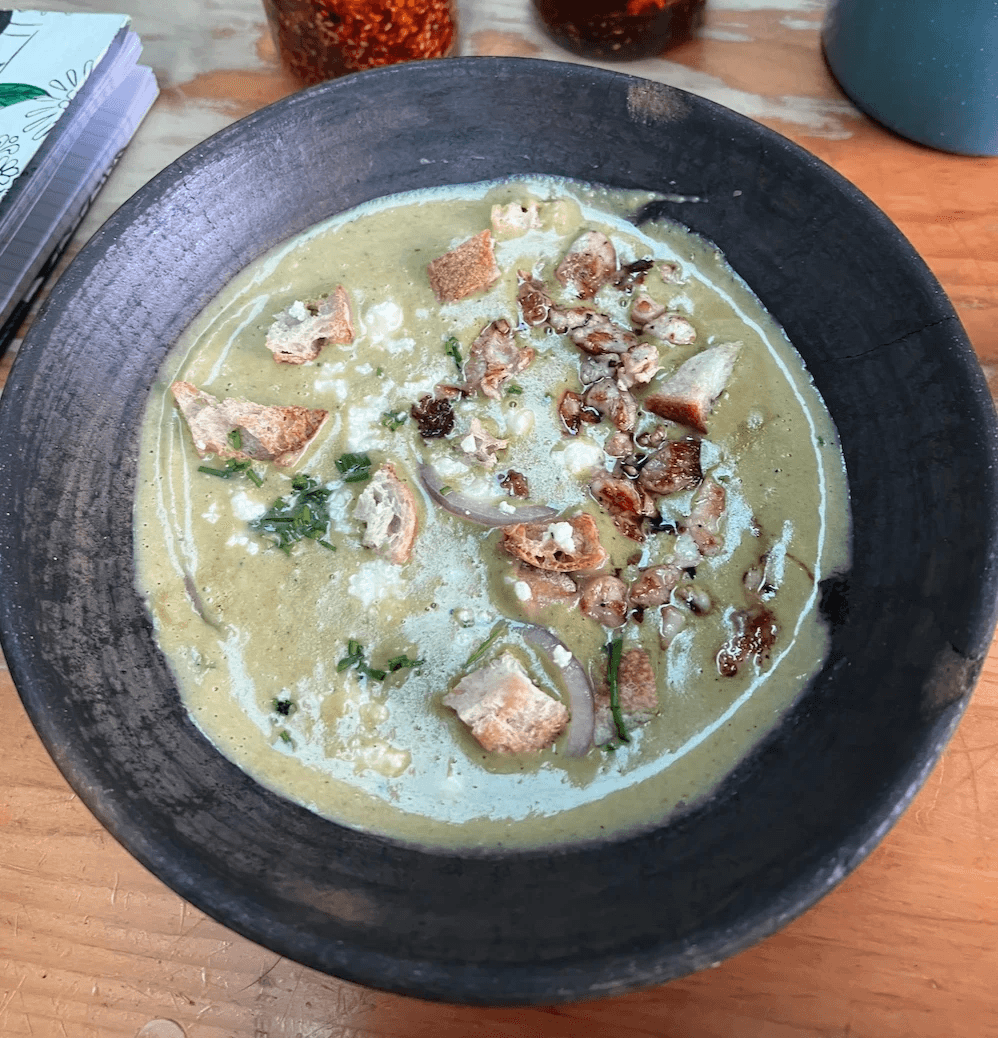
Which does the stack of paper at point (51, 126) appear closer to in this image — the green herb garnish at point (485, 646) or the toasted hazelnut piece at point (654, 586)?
the green herb garnish at point (485, 646)

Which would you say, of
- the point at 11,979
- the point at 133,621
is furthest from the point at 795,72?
the point at 11,979

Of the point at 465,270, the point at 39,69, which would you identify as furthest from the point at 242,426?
the point at 39,69

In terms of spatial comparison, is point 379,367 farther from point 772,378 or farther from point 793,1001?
point 793,1001

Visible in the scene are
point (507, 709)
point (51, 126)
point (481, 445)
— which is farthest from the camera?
point (51, 126)

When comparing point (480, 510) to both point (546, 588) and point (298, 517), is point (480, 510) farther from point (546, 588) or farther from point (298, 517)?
point (298, 517)

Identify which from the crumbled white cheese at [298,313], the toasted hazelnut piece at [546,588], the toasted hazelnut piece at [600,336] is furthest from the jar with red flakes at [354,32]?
the toasted hazelnut piece at [546,588]

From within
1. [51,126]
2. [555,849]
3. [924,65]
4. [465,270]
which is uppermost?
[924,65]
